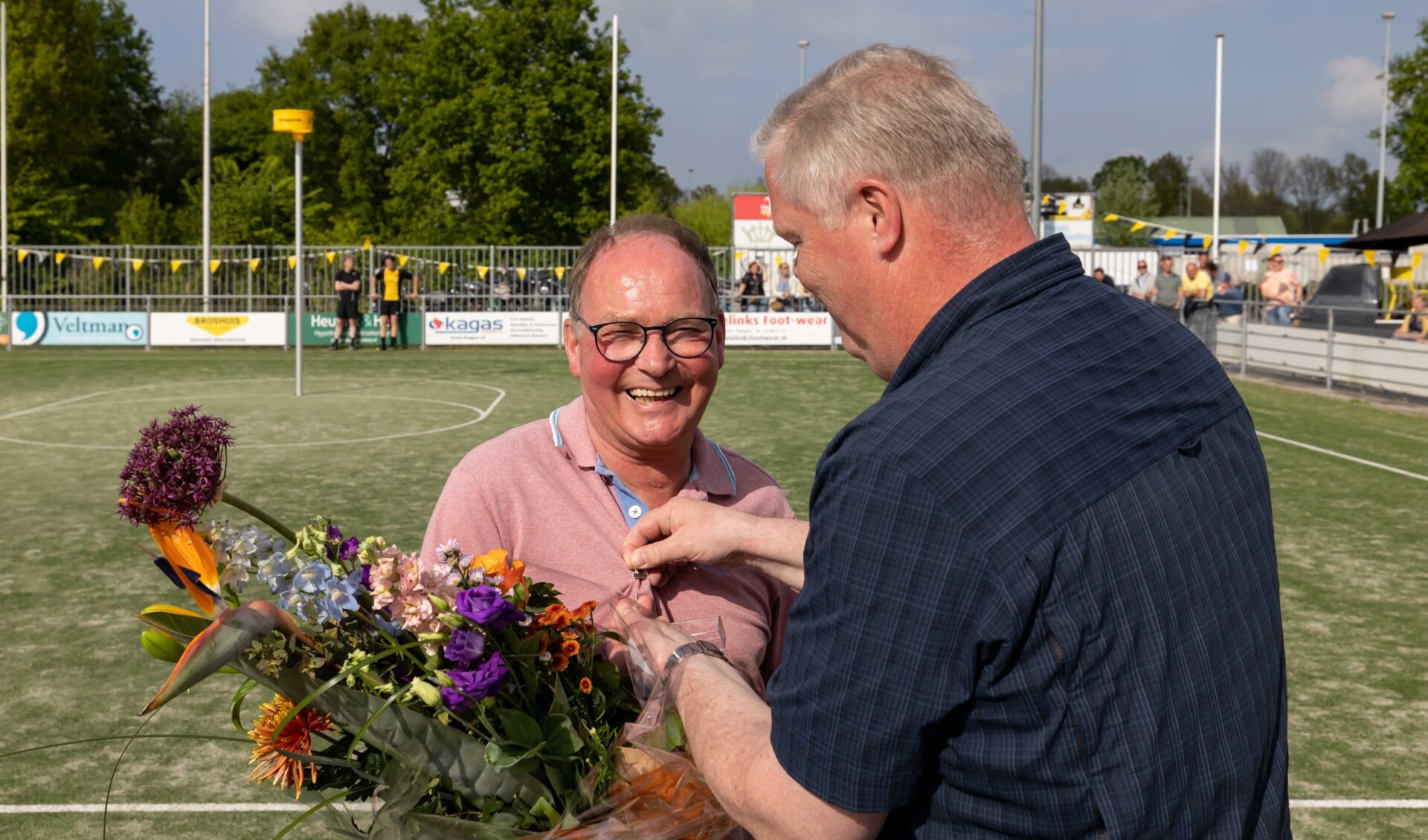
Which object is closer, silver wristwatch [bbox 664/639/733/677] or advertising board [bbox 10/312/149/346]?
silver wristwatch [bbox 664/639/733/677]

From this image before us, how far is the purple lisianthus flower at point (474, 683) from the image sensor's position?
1.93 m

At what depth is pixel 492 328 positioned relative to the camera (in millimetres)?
31203

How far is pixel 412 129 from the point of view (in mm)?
58688

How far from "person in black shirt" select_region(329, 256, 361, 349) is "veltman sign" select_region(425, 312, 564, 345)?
1.72 meters

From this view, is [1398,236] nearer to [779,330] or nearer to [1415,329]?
[1415,329]

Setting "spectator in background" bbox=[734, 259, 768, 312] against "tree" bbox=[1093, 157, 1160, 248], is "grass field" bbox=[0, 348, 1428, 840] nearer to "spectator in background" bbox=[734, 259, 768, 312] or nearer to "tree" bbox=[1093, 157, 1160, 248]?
"spectator in background" bbox=[734, 259, 768, 312]

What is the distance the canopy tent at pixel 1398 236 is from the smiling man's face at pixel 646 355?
30356mm

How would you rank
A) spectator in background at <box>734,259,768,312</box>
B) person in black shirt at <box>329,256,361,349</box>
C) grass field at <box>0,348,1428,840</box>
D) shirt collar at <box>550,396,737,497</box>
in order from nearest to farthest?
1. shirt collar at <box>550,396,737,497</box>
2. grass field at <box>0,348,1428,840</box>
3. person in black shirt at <box>329,256,361,349</box>
4. spectator in background at <box>734,259,768,312</box>

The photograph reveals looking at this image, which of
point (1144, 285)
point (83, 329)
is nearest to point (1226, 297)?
point (1144, 285)

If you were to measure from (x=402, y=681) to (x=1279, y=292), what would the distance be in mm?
27651

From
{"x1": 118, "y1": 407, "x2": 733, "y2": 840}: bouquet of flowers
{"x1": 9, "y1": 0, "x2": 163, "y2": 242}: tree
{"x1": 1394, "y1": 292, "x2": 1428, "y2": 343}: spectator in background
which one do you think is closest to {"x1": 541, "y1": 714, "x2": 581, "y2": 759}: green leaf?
{"x1": 118, "y1": 407, "x2": 733, "y2": 840}: bouquet of flowers

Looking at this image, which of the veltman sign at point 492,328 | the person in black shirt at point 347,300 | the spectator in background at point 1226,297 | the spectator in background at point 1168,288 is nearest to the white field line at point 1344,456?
the spectator in background at point 1226,297

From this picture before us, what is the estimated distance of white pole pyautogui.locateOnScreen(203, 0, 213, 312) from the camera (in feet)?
105

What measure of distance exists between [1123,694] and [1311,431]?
17.3 metres
